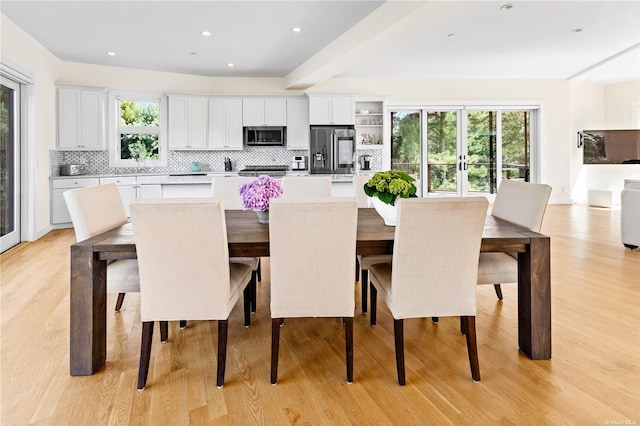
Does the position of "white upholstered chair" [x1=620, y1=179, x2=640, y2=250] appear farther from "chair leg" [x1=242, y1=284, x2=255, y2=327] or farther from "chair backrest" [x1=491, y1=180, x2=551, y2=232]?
"chair leg" [x1=242, y1=284, x2=255, y2=327]

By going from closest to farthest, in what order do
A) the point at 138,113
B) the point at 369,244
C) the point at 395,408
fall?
the point at 395,408 → the point at 369,244 → the point at 138,113

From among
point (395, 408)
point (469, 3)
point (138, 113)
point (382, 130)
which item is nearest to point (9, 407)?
point (395, 408)

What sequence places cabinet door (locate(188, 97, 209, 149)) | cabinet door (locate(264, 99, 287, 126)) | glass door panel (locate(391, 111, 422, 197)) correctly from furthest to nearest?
glass door panel (locate(391, 111, 422, 197)) → cabinet door (locate(264, 99, 287, 126)) → cabinet door (locate(188, 97, 209, 149))

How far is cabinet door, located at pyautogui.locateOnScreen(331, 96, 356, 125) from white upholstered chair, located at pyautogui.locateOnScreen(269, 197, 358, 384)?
19.6 ft

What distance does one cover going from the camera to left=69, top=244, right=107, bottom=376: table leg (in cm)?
193

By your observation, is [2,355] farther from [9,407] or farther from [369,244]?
[369,244]

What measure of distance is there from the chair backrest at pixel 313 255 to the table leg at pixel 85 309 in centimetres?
90

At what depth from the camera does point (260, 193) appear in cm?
234

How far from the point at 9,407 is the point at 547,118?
9.72 meters

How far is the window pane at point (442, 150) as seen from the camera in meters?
8.41

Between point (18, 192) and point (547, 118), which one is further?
point (547, 118)

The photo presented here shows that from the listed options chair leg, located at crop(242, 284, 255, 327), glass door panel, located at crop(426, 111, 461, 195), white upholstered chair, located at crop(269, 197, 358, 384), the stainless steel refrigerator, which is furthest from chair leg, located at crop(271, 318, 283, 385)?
glass door panel, located at crop(426, 111, 461, 195)

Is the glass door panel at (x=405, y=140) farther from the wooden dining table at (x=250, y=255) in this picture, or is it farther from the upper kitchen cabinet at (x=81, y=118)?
the wooden dining table at (x=250, y=255)

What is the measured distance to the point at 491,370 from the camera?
2.01 m
